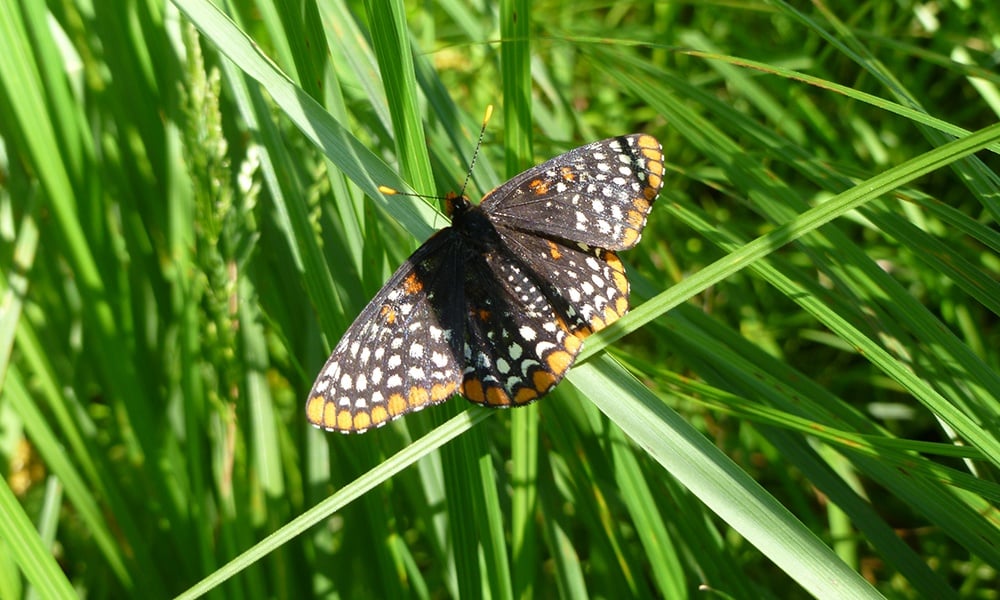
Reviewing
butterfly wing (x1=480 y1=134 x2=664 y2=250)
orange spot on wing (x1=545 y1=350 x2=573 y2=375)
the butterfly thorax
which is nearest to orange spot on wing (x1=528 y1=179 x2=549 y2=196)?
butterfly wing (x1=480 y1=134 x2=664 y2=250)

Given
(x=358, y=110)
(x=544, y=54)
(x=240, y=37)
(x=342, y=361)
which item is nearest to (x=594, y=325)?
(x=342, y=361)

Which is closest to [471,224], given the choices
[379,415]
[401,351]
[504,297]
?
[504,297]

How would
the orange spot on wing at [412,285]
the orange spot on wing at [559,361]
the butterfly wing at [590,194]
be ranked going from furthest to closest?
the butterfly wing at [590,194] → the orange spot on wing at [412,285] → the orange spot on wing at [559,361]

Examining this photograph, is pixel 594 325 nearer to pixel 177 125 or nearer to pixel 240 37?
pixel 240 37

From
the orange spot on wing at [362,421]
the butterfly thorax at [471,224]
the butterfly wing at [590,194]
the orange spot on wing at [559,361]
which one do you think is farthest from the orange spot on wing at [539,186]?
the orange spot on wing at [362,421]

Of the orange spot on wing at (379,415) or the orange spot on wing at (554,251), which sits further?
the orange spot on wing at (554,251)

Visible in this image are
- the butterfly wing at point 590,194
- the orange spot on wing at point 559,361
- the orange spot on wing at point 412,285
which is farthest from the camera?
the butterfly wing at point 590,194

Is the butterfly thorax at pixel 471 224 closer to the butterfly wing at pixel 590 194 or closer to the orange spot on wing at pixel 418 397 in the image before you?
the butterfly wing at pixel 590 194
